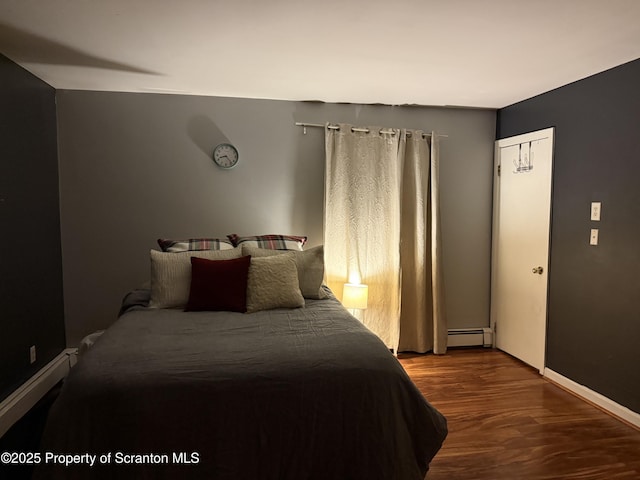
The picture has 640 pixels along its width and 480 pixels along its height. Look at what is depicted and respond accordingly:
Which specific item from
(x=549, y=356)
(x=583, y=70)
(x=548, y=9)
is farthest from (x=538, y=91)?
(x=549, y=356)

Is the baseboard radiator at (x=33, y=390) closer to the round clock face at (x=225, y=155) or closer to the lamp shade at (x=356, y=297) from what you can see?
the round clock face at (x=225, y=155)

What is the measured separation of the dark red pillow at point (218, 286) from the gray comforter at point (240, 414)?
0.62 metres

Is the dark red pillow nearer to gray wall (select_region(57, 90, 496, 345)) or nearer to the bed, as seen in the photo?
the bed

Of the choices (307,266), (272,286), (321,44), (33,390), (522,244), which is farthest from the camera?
Result: (522,244)

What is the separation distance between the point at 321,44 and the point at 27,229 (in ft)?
7.75

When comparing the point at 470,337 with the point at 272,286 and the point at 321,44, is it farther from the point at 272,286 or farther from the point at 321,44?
the point at 321,44

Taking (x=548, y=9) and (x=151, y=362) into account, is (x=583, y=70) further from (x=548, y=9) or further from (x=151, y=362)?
(x=151, y=362)

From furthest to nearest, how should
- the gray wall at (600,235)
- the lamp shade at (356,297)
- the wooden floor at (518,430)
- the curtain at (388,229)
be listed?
the curtain at (388,229)
the lamp shade at (356,297)
the gray wall at (600,235)
the wooden floor at (518,430)

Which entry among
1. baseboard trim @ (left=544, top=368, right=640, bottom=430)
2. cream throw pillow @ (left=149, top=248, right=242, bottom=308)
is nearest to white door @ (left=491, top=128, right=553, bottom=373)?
baseboard trim @ (left=544, top=368, right=640, bottom=430)

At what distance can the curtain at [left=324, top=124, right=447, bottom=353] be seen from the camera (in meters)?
3.94

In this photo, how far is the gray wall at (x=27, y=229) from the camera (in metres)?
2.77

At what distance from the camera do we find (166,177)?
3.77m

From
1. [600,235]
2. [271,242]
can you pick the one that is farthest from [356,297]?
[600,235]

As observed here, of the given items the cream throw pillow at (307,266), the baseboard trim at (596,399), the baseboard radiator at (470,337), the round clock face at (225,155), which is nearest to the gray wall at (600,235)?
the baseboard trim at (596,399)
